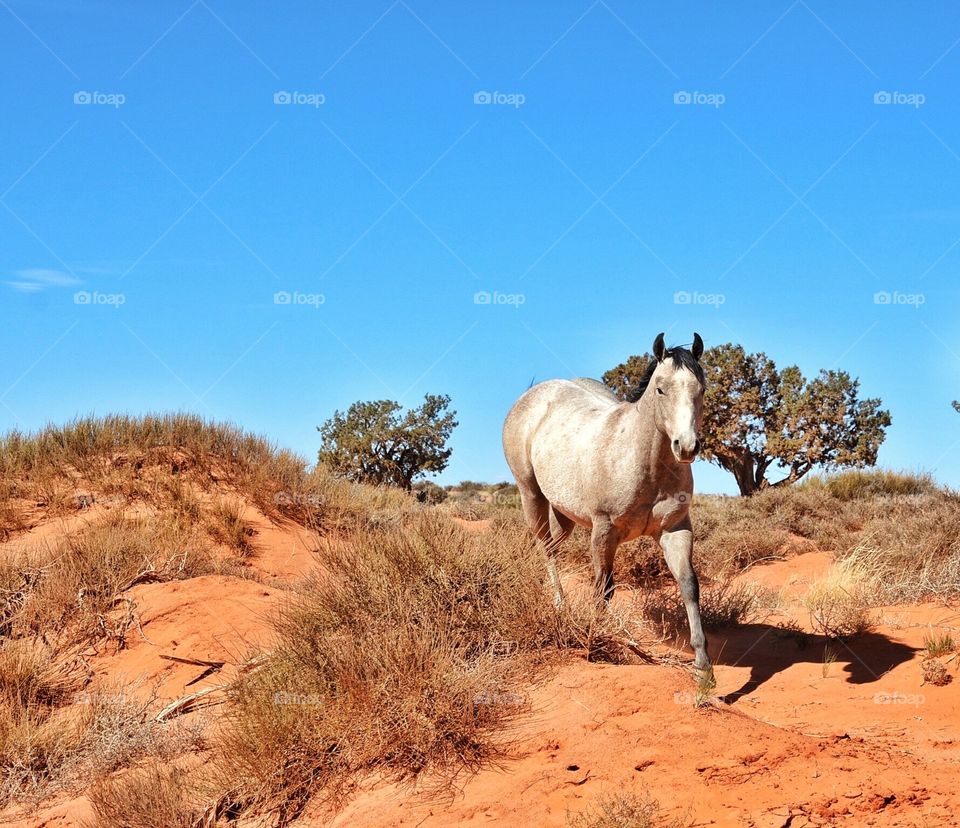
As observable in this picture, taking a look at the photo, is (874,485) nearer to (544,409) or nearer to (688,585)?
(544,409)

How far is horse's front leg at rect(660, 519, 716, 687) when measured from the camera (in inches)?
260

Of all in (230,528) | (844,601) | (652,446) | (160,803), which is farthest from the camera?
(230,528)

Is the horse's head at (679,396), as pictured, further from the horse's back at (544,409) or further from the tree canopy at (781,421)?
the tree canopy at (781,421)

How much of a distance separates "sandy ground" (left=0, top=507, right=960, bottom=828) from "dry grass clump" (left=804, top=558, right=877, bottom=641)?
0.21m

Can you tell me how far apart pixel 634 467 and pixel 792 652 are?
2438mm

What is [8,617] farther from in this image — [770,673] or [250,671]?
[770,673]

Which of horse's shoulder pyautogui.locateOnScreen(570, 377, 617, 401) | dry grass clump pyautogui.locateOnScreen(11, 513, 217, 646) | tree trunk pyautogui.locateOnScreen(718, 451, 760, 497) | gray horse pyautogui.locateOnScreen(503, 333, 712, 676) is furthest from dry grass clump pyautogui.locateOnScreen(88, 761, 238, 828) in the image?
tree trunk pyautogui.locateOnScreen(718, 451, 760, 497)

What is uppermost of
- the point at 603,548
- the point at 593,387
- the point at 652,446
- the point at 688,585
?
the point at 593,387

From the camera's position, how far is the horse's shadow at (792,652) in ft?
24.0

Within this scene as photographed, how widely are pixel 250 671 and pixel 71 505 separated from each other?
676 centimetres

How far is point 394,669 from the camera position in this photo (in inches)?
216

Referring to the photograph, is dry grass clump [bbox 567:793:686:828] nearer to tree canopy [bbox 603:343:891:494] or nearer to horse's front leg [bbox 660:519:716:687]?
horse's front leg [bbox 660:519:716:687]

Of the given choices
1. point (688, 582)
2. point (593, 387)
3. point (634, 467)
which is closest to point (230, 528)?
point (593, 387)

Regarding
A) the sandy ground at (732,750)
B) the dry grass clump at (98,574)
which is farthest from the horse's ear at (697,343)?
the dry grass clump at (98,574)
